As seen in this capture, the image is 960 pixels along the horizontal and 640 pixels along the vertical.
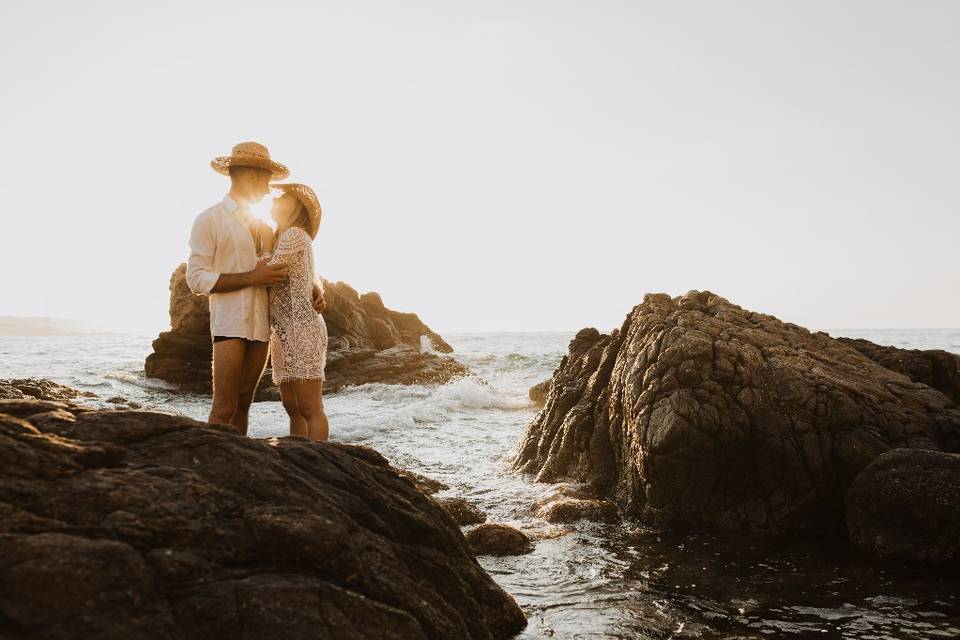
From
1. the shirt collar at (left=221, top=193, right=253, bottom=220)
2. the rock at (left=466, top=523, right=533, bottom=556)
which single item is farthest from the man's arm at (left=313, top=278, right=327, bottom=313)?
the rock at (left=466, top=523, right=533, bottom=556)

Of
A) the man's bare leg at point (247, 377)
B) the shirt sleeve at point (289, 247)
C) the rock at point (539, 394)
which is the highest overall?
the shirt sleeve at point (289, 247)

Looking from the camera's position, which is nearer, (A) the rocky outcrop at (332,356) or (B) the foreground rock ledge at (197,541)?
(B) the foreground rock ledge at (197,541)

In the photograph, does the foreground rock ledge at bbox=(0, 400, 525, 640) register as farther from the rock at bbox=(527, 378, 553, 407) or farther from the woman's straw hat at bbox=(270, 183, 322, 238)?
the rock at bbox=(527, 378, 553, 407)

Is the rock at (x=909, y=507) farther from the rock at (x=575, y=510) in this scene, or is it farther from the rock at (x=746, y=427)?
the rock at (x=575, y=510)

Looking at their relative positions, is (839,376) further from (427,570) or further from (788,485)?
(427,570)

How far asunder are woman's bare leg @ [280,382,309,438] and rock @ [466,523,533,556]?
6.85 ft

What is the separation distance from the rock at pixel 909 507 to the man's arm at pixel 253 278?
236 inches

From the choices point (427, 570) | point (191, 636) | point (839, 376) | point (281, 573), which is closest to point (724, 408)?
point (839, 376)

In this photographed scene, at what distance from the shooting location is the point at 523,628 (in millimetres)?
4461

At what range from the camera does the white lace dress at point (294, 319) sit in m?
5.20

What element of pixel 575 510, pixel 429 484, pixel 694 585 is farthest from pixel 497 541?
pixel 429 484

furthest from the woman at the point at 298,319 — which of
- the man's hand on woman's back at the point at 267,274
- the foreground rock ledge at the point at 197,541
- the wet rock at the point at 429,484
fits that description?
the wet rock at the point at 429,484

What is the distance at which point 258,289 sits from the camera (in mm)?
5086

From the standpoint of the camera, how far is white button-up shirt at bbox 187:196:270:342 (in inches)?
192
